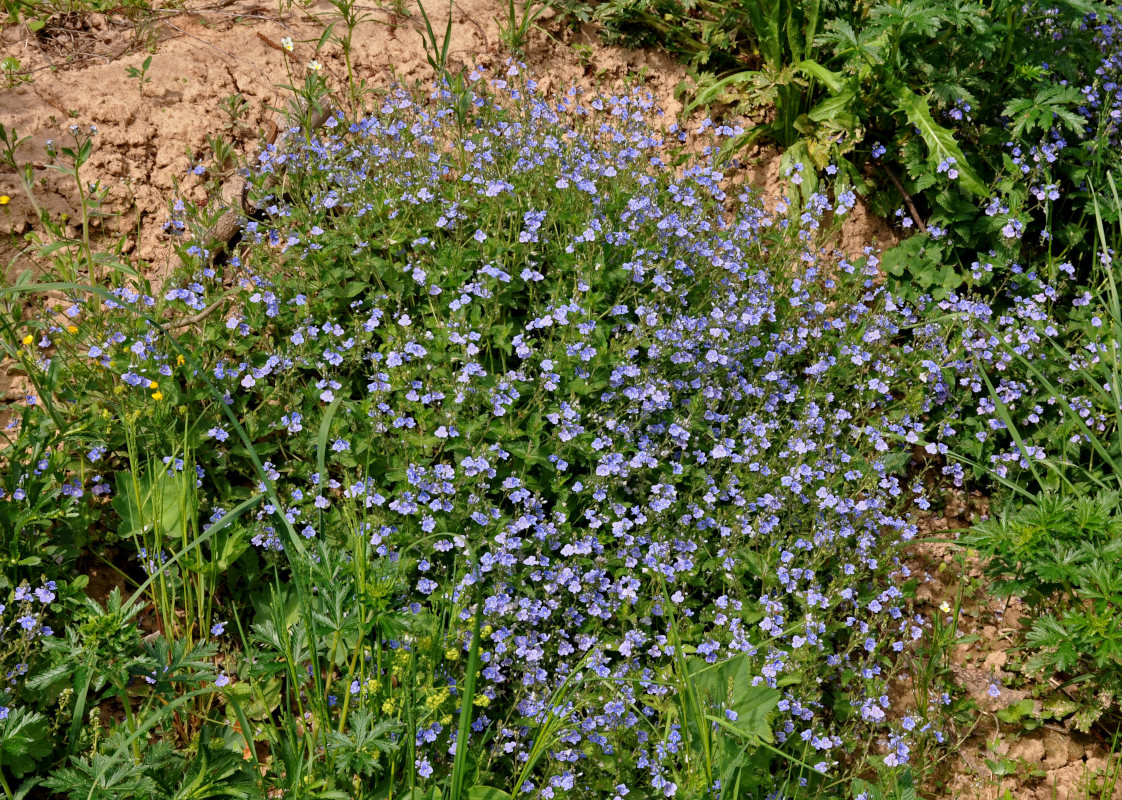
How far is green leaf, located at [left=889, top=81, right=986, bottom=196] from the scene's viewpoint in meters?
4.67

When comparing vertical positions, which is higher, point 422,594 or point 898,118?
point 898,118

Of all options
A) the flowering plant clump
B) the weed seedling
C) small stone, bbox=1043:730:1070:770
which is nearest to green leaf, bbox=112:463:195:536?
the flowering plant clump

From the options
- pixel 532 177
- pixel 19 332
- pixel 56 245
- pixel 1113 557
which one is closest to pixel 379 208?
pixel 532 177

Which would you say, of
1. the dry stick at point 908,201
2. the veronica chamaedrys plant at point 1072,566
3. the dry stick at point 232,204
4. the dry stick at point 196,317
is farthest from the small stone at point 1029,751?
the dry stick at point 232,204

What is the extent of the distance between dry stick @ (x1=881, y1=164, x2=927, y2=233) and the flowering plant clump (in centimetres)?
60

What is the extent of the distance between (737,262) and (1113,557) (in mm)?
1897

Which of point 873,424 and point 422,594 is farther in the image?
point 873,424

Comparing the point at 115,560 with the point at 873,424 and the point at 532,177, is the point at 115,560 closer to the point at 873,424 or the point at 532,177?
the point at 532,177

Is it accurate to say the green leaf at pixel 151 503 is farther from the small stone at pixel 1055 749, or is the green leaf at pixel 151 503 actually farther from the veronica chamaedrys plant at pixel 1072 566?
the small stone at pixel 1055 749

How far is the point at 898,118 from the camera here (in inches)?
197

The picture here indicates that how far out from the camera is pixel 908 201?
507cm

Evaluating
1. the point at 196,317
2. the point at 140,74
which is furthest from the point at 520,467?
the point at 140,74

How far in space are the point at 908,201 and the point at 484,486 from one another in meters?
3.06

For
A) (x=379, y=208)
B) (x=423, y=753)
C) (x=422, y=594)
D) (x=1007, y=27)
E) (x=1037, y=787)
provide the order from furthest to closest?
(x=1007, y=27)
(x=379, y=208)
(x=1037, y=787)
(x=422, y=594)
(x=423, y=753)
